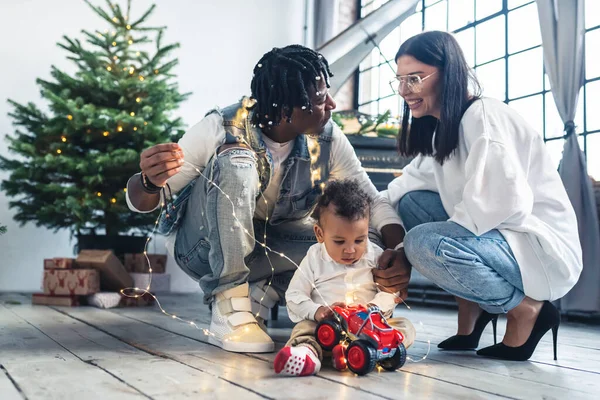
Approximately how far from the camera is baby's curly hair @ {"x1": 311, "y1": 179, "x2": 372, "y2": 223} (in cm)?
145

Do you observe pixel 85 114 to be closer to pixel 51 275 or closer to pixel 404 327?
pixel 51 275

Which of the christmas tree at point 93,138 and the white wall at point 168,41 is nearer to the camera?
the christmas tree at point 93,138

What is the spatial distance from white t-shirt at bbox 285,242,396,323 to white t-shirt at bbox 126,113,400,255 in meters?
0.25

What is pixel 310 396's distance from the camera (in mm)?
999

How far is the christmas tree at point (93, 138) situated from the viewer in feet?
10.3

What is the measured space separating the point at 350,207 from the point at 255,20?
151 inches

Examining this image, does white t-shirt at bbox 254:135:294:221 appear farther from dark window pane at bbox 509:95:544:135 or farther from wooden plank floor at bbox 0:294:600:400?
dark window pane at bbox 509:95:544:135

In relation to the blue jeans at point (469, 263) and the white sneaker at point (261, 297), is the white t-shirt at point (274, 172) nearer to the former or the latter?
the white sneaker at point (261, 297)

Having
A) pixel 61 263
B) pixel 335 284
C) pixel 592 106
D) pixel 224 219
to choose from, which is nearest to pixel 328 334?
pixel 335 284

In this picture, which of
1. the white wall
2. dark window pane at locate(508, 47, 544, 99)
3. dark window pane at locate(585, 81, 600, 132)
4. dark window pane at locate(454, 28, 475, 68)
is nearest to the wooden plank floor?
Result: dark window pane at locate(585, 81, 600, 132)

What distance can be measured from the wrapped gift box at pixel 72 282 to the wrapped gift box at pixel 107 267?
47mm

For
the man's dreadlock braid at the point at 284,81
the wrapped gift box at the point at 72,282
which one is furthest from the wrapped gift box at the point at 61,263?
the man's dreadlock braid at the point at 284,81

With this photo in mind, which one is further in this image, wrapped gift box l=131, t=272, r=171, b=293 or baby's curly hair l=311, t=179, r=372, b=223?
wrapped gift box l=131, t=272, r=171, b=293

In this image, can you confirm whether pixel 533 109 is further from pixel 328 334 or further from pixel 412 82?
pixel 328 334
